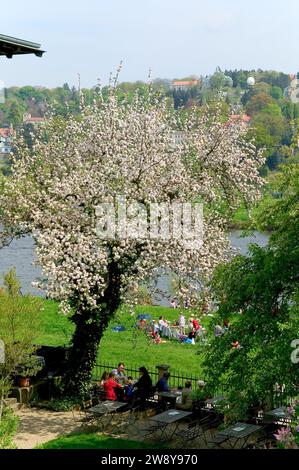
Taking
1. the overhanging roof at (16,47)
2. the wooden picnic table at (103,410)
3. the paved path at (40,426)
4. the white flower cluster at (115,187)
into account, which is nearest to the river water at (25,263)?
the white flower cluster at (115,187)

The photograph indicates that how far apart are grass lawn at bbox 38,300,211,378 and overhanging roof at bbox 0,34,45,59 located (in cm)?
967

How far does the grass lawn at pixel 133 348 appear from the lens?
2905 centimetres

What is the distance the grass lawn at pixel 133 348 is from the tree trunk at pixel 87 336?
1.12m

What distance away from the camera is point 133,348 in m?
28.4

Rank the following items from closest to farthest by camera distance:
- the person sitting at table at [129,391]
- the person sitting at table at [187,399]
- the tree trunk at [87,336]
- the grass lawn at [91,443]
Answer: the grass lawn at [91,443] → the person sitting at table at [187,399] → the person sitting at table at [129,391] → the tree trunk at [87,336]


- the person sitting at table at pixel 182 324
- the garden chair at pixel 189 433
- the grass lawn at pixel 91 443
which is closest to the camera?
the grass lawn at pixel 91 443

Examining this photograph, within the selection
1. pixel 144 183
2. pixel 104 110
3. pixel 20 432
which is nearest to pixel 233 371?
pixel 20 432

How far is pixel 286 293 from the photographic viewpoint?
17.0 meters

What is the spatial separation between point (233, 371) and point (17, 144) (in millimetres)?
12818

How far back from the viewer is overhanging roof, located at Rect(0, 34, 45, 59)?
1641cm

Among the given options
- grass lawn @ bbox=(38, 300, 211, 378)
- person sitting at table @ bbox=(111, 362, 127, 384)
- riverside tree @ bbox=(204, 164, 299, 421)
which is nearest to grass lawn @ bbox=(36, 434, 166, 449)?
riverside tree @ bbox=(204, 164, 299, 421)

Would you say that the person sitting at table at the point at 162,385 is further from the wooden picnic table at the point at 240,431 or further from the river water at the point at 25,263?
the river water at the point at 25,263

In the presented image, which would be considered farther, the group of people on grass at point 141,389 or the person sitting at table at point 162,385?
the person sitting at table at point 162,385

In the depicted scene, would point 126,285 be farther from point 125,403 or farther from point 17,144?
point 17,144
